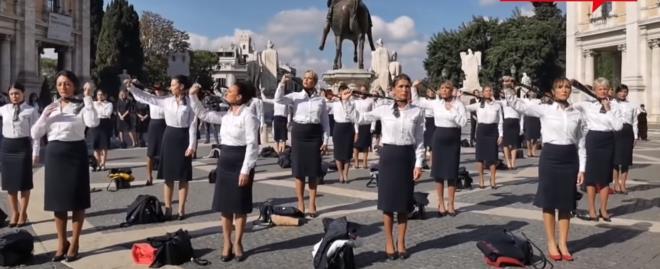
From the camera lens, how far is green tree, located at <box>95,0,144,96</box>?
212 ft

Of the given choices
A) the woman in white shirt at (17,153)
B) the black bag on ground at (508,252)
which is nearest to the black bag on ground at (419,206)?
the black bag on ground at (508,252)

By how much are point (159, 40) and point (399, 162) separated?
74.9 metres

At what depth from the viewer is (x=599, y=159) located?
8805 mm

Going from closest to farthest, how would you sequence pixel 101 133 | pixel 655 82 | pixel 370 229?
pixel 370 229, pixel 101 133, pixel 655 82

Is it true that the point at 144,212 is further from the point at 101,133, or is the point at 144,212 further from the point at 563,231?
the point at 101,133

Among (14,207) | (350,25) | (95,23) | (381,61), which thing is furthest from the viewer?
(95,23)

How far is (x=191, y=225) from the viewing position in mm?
8367

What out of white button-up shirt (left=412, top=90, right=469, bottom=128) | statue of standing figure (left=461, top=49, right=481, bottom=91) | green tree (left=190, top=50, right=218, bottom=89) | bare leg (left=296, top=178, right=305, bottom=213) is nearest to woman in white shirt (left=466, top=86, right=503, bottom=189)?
white button-up shirt (left=412, top=90, right=469, bottom=128)

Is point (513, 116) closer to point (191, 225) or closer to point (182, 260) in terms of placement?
point (191, 225)

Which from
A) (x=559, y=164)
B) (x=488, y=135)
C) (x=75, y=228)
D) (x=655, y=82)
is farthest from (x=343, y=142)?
(x=655, y=82)

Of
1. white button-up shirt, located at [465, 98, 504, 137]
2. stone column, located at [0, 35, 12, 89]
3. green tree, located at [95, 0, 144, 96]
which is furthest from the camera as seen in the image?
green tree, located at [95, 0, 144, 96]

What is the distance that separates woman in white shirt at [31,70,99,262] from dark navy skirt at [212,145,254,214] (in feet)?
4.70

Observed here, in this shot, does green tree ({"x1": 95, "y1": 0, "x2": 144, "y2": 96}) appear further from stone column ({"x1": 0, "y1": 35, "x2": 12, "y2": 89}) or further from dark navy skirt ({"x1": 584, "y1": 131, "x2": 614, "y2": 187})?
dark navy skirt ({"x1": 584, "y1": 131, "x2": 614, "y2": 187})

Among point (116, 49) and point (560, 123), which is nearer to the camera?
point (560, 123)
